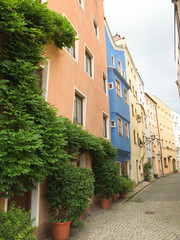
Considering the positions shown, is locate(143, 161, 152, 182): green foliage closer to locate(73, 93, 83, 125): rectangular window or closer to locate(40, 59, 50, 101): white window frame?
locate(73, 93, 83, 125): rectangular window

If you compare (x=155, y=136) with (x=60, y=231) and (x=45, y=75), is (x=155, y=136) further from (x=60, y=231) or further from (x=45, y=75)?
(x=60, y=231)

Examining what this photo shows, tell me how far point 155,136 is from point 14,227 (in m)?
33.5

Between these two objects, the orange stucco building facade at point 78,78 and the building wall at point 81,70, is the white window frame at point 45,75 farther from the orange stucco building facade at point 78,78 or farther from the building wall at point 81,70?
the building wall at point 81,70

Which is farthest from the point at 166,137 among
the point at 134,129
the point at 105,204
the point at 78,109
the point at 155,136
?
the point at 78,109

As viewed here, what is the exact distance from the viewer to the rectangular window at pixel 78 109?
9.60 meters

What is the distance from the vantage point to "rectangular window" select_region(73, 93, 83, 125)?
9.60m

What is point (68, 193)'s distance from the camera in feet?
19.2

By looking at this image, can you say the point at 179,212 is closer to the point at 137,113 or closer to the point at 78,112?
the point at 78,112

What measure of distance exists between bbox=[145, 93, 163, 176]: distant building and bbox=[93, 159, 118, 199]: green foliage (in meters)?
22.5

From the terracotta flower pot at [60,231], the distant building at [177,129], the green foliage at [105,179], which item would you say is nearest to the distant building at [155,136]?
the distant building at [177,129]

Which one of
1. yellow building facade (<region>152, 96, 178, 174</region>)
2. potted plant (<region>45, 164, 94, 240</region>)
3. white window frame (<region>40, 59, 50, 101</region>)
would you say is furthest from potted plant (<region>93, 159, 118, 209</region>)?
yellow building facade (<region>152, 96, 178, 174</region>)

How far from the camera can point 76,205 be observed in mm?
5648

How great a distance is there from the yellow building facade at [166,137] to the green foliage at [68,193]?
33278mm

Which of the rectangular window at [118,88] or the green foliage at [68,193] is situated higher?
the rectangular window at [118,88]
